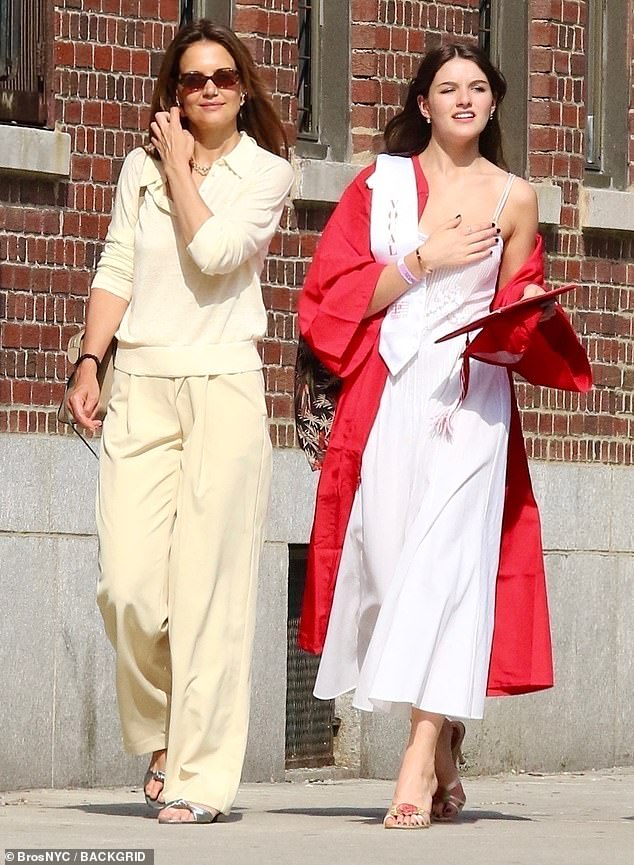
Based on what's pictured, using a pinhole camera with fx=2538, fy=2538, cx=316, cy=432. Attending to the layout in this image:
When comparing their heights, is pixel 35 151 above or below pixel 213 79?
above

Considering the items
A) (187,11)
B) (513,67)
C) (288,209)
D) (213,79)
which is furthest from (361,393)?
(513,67)

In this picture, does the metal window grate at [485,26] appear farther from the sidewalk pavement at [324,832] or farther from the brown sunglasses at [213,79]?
the brown sunglasses at [213,79]

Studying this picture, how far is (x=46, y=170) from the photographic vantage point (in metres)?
9.59

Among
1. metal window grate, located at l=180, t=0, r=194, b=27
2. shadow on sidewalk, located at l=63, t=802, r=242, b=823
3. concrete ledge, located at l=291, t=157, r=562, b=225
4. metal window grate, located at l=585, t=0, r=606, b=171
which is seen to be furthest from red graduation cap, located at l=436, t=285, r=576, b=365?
metal window grate, located at l=585, t=0, r=606, b=171

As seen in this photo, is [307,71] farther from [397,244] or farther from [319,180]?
[397,244]

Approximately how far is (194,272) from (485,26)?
5.12m

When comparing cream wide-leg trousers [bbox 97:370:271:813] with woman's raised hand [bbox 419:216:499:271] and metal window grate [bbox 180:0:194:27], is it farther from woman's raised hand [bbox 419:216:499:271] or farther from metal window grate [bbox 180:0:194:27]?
metal window grate [bbox 180:0:194:27]

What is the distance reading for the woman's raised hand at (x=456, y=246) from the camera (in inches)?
286

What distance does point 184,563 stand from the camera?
713cm

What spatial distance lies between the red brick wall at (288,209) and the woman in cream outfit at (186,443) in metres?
2.32

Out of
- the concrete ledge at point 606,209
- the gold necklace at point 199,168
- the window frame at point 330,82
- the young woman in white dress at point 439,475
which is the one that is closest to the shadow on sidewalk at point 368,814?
the young woman in white dress at point 439,475

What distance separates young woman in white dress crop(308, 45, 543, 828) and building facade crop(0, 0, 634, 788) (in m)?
2.39

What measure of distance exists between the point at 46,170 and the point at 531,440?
3.09 meters

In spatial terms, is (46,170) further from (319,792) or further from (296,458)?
(319,792)
